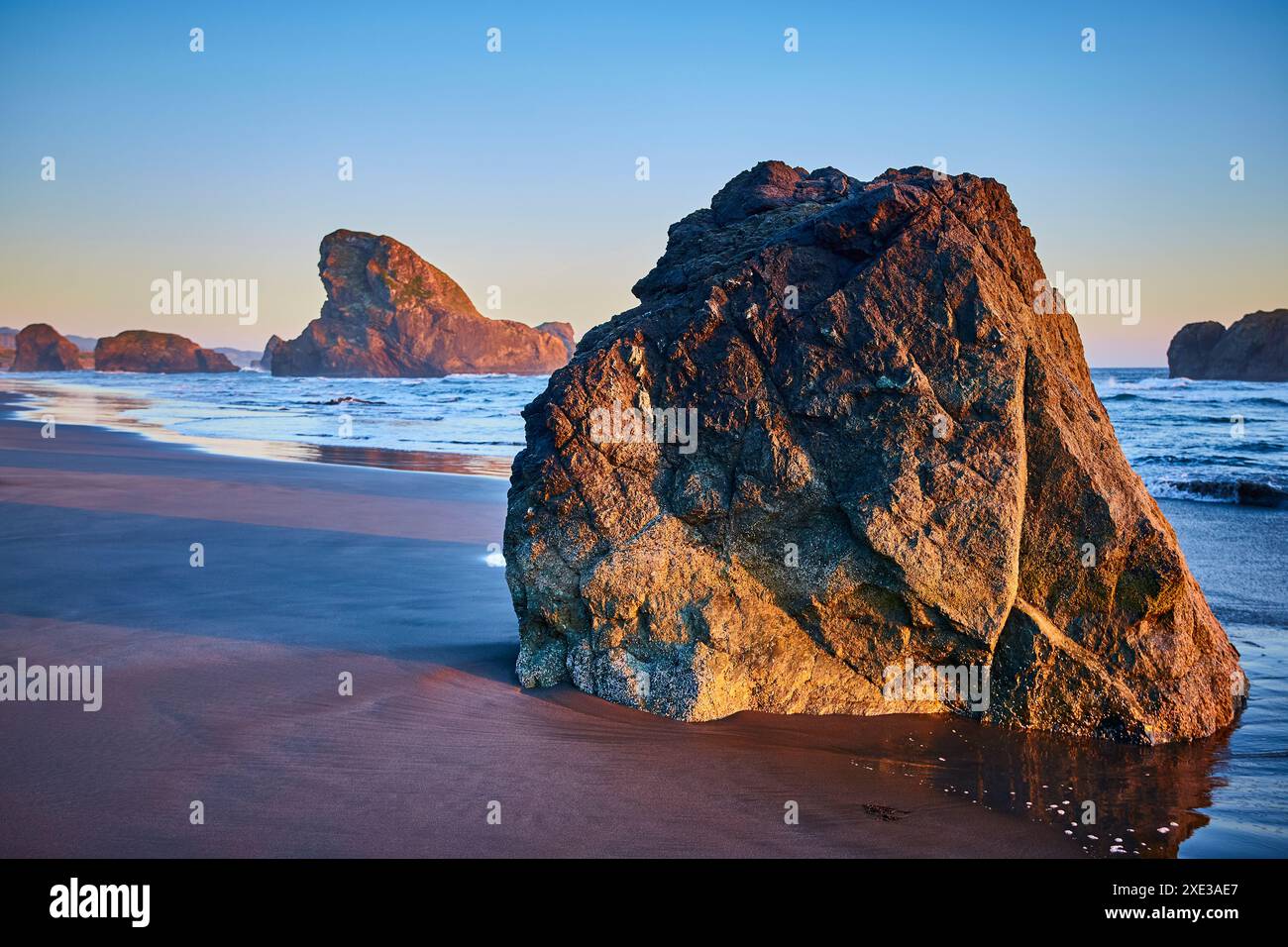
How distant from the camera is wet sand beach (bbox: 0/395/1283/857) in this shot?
12.5ft

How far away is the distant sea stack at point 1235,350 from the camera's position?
219 feet

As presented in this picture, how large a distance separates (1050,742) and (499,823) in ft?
9.75

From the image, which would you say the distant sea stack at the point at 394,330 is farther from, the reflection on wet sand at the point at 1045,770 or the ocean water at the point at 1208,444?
the reflection on wet sand at the point at 1045,770

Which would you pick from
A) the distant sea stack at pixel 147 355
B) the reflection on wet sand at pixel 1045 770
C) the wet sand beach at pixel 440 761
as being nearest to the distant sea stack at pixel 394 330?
the distant sea stack at pixel 147 355

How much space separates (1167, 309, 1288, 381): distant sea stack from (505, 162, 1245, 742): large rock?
7457 centimetres

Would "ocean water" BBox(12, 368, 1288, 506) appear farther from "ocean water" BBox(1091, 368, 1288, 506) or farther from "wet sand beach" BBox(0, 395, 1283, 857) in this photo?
"wet sand beach" BBox(0, 395, 1283, 857)

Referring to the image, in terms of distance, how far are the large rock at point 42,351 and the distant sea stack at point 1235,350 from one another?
141452 millimetres

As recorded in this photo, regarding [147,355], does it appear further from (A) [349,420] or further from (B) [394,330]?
(A) [349,420]

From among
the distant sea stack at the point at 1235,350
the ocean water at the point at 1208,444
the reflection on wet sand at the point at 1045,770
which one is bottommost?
the reflection on wet sand at the point at 1045,770

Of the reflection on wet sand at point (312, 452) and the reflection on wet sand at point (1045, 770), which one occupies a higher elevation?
the reflection on wet sand at point (312, 452)

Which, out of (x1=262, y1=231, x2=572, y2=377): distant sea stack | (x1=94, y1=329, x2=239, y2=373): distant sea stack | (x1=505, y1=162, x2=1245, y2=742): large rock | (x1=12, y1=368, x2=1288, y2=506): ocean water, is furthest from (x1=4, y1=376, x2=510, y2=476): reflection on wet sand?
(x1=94, y1=329, x2=239, y2=373): distant sea stack

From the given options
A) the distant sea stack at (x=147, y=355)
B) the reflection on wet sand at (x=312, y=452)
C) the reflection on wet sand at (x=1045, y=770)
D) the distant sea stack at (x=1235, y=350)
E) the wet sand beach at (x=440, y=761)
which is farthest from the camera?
the distant sea stack at (x=147, y=355)
